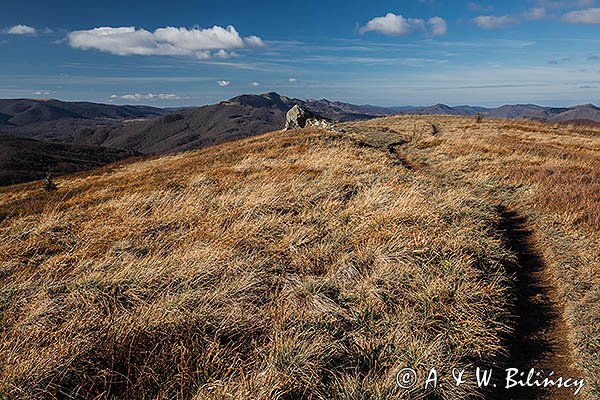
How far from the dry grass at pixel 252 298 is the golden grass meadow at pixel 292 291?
0.03 meters

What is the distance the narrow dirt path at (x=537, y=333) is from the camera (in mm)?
4223

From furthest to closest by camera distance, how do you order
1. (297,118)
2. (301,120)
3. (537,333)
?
(297,118) < (301,120) < (537,333)

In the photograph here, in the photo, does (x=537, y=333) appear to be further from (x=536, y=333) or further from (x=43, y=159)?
(x=43, y=159)

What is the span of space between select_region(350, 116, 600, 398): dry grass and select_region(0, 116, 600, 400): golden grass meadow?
0.15ft

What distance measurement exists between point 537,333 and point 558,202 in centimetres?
639

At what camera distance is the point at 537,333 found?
5188mm

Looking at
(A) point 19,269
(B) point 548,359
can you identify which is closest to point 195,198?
(A) point 19,269

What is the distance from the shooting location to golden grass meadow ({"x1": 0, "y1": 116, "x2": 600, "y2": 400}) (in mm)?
3854

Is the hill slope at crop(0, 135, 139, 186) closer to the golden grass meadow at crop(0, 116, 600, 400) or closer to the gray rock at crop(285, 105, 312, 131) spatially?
the gray rock at crop(285, 105, 312, 131)


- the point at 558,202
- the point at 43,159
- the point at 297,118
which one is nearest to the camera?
the point at 558,202

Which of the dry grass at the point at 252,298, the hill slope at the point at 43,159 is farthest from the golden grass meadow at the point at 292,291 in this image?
the hill slope at the point at 43,159

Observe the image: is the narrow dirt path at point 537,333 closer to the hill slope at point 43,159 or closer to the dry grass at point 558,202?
the dry grass at point 558,202

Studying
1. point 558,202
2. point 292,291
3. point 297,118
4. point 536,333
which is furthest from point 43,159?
point 536,333

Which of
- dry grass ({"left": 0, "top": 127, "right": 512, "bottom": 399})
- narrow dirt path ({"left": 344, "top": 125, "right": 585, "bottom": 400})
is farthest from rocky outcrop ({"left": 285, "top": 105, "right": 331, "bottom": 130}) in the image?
narrow dirt path ({"left": 344, "top": 125, "right": 585, "bottom": 400})
